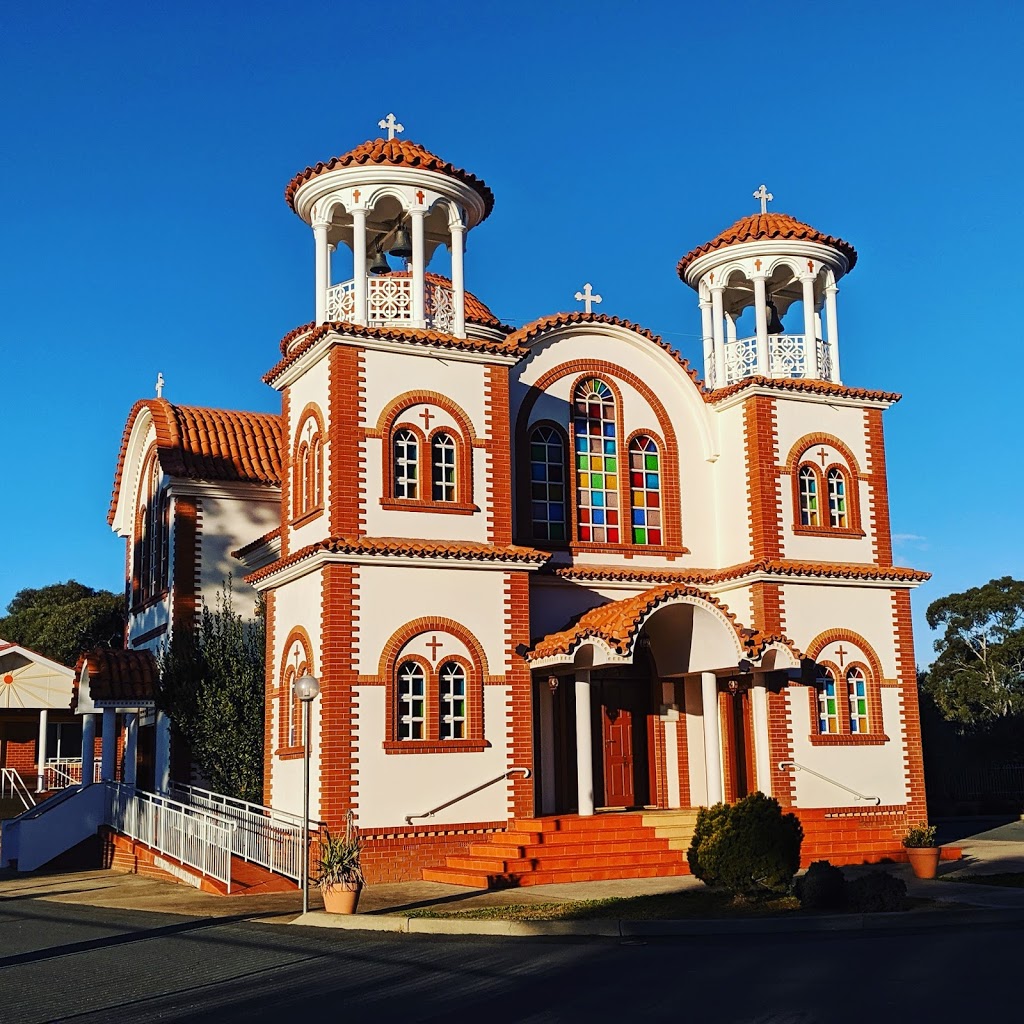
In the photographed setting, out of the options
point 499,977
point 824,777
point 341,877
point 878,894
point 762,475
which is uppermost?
point 762,475

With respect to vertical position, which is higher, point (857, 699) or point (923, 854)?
point (857, 699)

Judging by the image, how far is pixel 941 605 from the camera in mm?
69438

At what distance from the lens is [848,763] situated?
976 inches

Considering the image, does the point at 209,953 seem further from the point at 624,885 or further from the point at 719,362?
the point at 719,362

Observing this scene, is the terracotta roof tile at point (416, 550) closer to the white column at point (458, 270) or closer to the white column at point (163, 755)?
the white column at point (458, 270)

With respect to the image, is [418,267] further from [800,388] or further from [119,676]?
[119,676]

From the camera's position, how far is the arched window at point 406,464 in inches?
894

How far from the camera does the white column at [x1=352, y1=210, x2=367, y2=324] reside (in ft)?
75.8

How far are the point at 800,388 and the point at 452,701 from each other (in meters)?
9.50

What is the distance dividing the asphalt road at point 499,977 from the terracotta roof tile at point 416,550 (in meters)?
7.07

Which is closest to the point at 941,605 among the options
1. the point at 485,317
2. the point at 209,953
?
the point at 485,317

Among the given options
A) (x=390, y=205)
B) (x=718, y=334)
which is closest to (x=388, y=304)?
(x=390, y=205)

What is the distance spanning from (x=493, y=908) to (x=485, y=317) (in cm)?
1686

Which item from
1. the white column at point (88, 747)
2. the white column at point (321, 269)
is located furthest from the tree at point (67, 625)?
the white column at point (321, 269)
